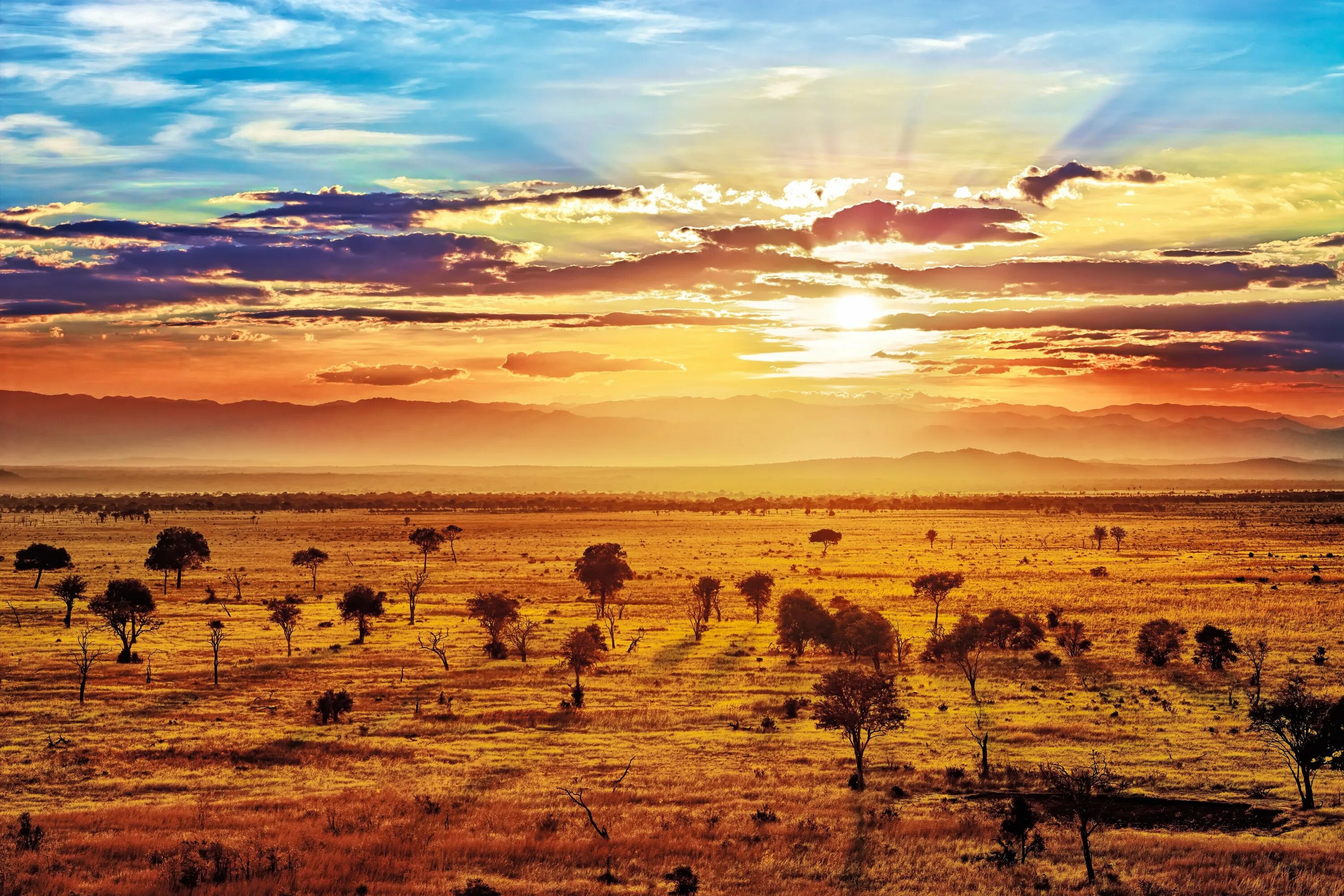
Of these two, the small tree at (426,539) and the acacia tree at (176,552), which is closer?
the acacia tree at (176,552)

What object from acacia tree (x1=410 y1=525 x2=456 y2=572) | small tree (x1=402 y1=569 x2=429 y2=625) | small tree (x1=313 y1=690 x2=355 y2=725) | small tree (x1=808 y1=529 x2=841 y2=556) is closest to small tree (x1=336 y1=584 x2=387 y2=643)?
small tree (x1=402 y1=569 x2=429 y2=625)

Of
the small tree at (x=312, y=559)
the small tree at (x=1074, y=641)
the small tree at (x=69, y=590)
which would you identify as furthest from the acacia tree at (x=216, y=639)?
the small tree at (x=1074, y=641)

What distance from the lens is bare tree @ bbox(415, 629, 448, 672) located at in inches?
2128

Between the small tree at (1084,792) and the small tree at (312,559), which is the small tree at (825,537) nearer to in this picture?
the small tree at (312,559)

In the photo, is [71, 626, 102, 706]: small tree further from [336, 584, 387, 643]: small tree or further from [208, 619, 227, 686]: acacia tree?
[336, 584, 387, 643]: small tree

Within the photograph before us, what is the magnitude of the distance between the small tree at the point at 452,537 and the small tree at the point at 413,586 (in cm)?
1311

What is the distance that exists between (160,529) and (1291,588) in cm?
13912

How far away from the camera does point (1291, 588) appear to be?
77312 millimetres

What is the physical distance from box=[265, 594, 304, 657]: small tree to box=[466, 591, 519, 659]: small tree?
420 inches

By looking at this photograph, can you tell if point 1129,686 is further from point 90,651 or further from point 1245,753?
point 90,651

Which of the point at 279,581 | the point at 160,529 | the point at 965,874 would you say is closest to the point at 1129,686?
the point at 965,874

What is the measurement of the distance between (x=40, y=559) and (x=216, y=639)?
1836 inches

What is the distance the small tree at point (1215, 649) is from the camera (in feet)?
162

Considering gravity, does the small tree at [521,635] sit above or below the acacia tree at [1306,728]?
below
